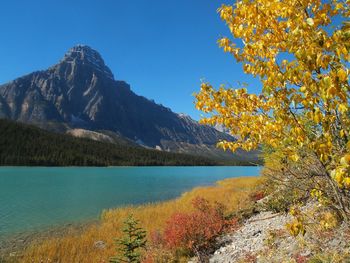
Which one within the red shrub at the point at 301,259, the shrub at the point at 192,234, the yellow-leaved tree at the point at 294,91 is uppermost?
the yellow-leaved tree at the point at 294,91

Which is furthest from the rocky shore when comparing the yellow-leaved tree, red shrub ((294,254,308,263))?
the yellow-leaved tree

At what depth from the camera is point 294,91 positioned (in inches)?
157

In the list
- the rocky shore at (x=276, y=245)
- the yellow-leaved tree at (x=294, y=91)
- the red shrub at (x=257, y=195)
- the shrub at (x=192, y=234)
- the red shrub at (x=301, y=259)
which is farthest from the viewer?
the red shrub at (x=257, y=195)

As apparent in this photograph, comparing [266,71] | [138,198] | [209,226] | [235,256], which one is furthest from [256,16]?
[138,198]

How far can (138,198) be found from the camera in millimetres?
44531

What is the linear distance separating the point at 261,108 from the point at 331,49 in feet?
6.78

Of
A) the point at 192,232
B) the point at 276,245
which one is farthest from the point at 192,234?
the point at 276,245

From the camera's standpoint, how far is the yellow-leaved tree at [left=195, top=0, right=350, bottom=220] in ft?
10.3

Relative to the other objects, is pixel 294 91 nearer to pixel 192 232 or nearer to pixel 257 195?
pixel 192 232

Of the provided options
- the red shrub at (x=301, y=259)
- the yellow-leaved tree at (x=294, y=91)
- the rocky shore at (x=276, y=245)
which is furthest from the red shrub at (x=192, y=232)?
the yellow-leaved tree at (x=294, y=91)

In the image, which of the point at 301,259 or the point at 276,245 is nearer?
the point at 301,259

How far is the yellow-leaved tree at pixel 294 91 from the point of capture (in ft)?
10.3

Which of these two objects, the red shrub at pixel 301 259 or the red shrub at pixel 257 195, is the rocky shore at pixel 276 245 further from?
the red shrub at pixel 257 195

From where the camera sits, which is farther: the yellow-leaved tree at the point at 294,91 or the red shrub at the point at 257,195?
the red shrub at the point at 257,195
